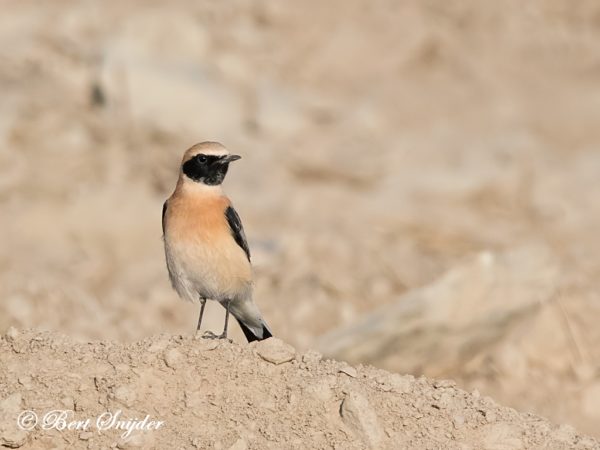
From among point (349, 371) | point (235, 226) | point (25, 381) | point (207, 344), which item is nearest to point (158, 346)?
point (207, 344)

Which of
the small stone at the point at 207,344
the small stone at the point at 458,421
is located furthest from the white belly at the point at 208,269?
the small stone at the point at 458,421

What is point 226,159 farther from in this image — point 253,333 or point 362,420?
point 362,420

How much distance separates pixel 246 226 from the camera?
55.6ft

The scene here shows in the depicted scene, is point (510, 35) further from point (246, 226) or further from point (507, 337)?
point (507, 337)

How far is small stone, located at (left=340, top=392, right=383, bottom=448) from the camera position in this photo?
8.10 meters

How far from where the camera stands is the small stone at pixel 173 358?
859 centimetres

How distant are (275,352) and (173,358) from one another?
67 centimetres

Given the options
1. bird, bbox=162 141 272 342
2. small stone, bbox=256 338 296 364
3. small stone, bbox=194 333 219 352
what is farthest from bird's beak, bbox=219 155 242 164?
small stone, bbox=256 338 296 364

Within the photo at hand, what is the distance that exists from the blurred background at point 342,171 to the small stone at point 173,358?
14.2 feet

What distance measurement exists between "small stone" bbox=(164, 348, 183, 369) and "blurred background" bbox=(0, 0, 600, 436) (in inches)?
170

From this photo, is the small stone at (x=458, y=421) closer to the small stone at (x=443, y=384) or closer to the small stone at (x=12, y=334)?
the small stone at (x=443, y=384)

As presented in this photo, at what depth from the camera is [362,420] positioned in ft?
26.6

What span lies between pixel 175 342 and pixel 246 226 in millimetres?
8178

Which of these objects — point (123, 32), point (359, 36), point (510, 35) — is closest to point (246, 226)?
point (123, 32)
